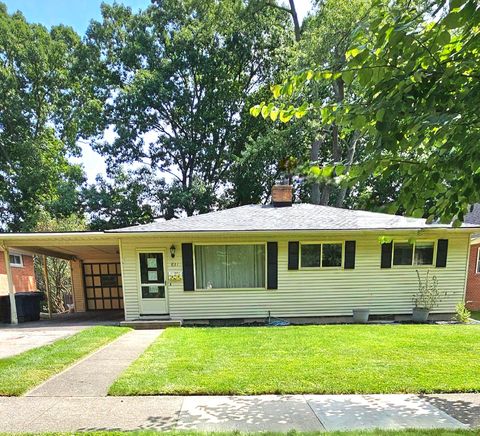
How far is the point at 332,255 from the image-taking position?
8984mm

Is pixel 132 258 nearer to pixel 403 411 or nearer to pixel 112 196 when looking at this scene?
pixel 403 411

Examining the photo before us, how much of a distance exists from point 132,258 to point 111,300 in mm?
5195

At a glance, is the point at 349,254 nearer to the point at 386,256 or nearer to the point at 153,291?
the point at 386,256

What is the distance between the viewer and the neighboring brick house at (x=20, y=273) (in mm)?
14481

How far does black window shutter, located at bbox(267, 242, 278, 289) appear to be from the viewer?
29.1 ft

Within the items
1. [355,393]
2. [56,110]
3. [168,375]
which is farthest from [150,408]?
[56,110]

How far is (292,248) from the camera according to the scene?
8859 millimetres

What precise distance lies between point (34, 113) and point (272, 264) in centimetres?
2149

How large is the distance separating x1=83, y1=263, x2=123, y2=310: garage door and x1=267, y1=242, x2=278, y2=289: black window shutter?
723cm

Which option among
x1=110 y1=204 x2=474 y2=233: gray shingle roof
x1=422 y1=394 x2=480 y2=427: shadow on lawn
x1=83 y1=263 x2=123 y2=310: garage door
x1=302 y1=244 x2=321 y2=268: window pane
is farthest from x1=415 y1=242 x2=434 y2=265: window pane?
x1=83 y1=263 x2=123 y2=310: garage door

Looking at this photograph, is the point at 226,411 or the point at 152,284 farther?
the point at 152,284

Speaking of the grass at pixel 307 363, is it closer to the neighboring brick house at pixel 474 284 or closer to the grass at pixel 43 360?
the grass at pixel 43 360

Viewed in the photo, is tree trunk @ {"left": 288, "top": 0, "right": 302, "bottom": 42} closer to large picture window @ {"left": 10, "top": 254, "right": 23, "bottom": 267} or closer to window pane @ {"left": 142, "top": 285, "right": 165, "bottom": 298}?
window pane @ {"left": 142, "top": 285, "right": 165, "bottom": 298}

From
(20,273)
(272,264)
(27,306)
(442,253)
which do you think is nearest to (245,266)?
(272,264)
